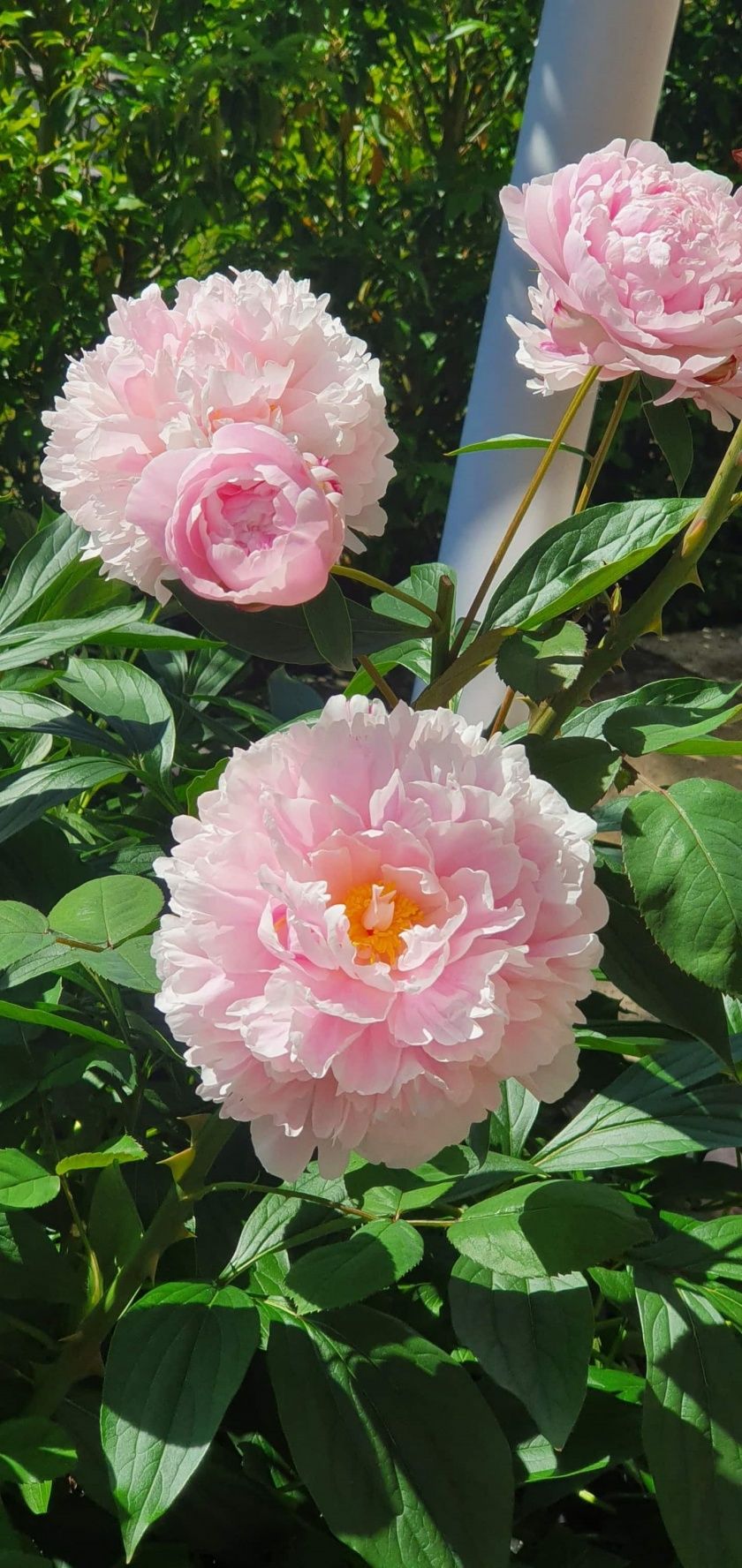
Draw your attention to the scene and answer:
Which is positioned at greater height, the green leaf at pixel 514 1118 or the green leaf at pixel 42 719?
the green leaf at pixel 42 719

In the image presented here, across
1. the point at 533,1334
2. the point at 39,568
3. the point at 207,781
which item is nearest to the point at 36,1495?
the point at 533,1334

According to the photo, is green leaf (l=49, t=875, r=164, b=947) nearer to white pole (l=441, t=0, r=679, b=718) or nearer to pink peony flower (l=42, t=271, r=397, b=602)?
pink peony flower (l=42, t=271, r=397, b=602)

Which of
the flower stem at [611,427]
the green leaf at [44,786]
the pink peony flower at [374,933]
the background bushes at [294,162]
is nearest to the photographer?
the pink peony flower at [374,933]

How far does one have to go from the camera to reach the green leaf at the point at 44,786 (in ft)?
2.66

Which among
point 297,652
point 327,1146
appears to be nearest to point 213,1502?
point 327,1146

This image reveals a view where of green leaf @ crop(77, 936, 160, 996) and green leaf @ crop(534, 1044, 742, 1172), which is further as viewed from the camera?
green leaf @ crop(534, 1044, 742, 1172)

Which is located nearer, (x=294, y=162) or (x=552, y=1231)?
(x=552, y=1231)

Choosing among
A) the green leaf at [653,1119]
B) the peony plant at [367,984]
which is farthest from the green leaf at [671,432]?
the green leaf at [653,1119]

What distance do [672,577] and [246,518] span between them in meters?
0.24

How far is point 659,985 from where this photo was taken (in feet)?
2.04

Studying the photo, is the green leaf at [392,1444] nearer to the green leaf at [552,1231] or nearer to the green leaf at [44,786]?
the green leaf at [552,1231]

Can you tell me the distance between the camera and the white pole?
69.8 inches

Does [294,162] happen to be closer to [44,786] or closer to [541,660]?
[44,786]

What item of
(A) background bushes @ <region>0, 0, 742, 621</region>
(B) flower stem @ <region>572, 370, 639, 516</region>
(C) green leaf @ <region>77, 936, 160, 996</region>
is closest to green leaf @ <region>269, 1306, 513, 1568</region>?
(C) green leaf @ <region>77, 936, 160, 996</region>
